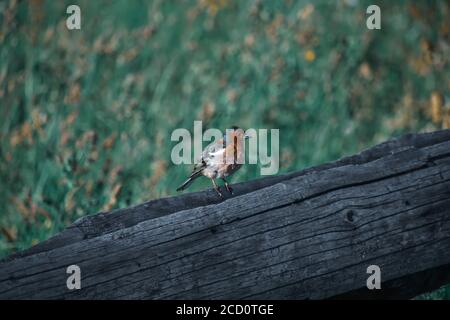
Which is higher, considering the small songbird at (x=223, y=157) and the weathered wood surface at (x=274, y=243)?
the small songbird at (x=223, y=157)

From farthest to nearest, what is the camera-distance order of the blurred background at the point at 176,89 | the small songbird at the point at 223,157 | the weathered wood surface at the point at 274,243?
the blurred background at the point at 176,89, the small songbird at the point at 223,157, the weathered wood surface at the point at 274,243

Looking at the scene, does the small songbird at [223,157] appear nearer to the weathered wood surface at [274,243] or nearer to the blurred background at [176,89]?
the blurred background at [176,89]

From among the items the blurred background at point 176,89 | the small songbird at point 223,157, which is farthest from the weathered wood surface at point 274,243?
the blurred background at point 176,89

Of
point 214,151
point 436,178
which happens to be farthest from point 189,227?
point 214,151

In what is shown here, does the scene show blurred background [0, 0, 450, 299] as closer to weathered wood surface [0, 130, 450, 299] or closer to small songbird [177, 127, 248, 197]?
small songbird [177, 127, 248, 197]

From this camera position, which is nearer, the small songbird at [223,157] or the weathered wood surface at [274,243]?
the weathered wood surface at [274,243]

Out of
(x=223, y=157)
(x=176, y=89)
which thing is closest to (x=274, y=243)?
(x=223, y=157)

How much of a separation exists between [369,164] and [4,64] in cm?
320

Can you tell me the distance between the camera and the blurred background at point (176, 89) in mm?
4625

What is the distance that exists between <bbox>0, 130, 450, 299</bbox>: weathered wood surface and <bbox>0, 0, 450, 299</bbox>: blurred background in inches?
64.0

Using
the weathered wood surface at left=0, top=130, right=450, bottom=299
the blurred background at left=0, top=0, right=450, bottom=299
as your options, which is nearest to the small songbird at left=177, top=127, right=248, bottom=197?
the blurred background at left=0, top=0, right=450, bottom=299

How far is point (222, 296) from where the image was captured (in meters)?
2.38

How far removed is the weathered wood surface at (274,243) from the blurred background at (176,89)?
5.33 feet

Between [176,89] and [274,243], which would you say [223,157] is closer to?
[274,243]
